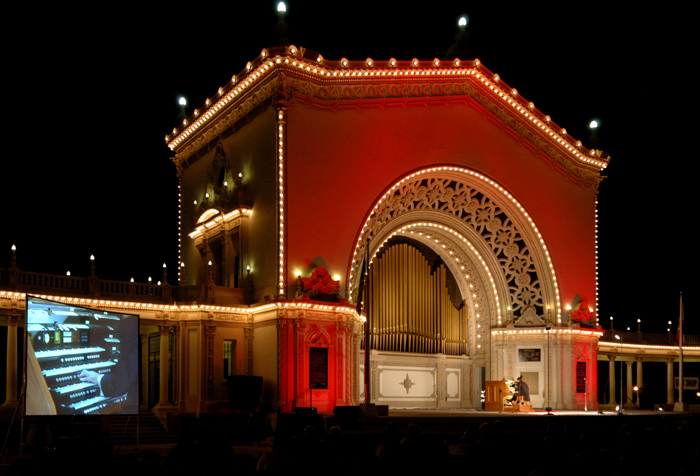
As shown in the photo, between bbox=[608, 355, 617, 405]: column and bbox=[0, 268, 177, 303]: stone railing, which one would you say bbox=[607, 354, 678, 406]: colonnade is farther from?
bbox=[0, 268, 177, 303]: stone railing

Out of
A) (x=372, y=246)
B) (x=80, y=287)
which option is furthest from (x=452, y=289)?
(x=80, y=287)

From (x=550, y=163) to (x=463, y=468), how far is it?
29.8m

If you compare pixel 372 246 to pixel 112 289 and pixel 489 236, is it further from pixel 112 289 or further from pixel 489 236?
pixel 112 289

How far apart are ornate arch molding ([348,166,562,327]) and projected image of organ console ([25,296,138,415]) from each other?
62.2 feet

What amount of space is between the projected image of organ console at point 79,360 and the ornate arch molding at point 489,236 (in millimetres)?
18950

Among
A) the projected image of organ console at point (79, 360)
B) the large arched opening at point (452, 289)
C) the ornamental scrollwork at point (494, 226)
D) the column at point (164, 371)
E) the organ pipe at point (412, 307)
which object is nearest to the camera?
the projected image of organ console at point (79, 360)

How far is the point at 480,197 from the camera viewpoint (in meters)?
36.1

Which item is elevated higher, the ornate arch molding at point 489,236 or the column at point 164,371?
the ornate arch molding at point 489,236

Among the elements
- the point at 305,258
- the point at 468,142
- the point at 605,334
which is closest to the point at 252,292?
the point at 305,258

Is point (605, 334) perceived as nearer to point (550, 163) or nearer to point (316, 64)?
point (550, 163)

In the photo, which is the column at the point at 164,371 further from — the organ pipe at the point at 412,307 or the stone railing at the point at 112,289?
the organ pipe at the point at 412,307

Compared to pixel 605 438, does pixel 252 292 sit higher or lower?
higher

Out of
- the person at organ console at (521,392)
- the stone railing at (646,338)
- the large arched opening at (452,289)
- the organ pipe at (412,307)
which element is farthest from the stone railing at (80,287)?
the stone railing at (646,338)

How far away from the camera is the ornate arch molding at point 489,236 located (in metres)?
33.8
